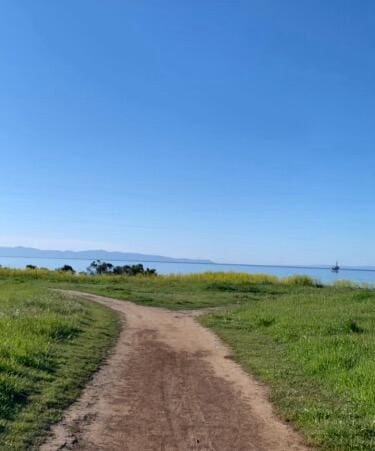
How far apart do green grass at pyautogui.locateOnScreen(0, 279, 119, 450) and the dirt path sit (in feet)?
0.93

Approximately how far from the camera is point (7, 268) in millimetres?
49688

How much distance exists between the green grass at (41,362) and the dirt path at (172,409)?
0.28m

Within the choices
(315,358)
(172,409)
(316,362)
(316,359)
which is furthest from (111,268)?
(172,409)

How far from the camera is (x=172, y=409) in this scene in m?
8.34

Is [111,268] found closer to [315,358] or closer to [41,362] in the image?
[315,358]

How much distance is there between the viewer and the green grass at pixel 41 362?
7.12 meters

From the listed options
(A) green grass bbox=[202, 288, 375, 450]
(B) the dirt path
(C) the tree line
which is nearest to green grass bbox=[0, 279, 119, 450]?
(B) the dirt path

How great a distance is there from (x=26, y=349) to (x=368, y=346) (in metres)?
7.17

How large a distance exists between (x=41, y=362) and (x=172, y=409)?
124 inches

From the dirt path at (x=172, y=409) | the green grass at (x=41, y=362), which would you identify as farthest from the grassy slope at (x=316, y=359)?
the green grass at (x=41, y=362)

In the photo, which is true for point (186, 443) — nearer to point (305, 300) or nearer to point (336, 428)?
point (336, 428)

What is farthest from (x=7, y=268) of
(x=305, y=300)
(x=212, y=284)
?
(x=305, y=300)

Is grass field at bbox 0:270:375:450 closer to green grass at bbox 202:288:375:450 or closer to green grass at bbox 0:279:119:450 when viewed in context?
green grass at bbox 202:288:375:450

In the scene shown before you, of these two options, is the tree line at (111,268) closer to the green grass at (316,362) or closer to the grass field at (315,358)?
the grass field at (315,358)
